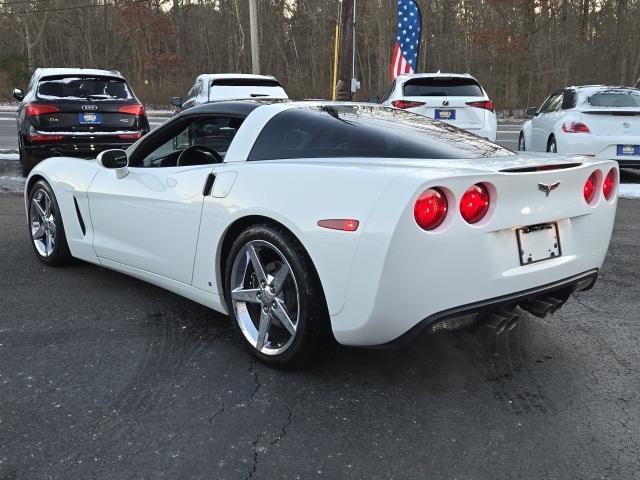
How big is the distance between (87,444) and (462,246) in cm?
170

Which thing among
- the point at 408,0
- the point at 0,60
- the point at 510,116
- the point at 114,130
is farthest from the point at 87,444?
the point at 0,60

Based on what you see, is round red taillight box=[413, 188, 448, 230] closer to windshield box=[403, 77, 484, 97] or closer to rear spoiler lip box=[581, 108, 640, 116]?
rear spoiler lip box=[581, 108, 640, 116]

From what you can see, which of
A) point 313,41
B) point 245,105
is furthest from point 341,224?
point 313,41

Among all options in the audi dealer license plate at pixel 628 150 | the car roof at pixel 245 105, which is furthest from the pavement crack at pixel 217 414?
the audi dealer license plate at pixel 628 150

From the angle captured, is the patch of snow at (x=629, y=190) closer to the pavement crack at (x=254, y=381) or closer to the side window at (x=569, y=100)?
the side window at (x=569, y=100)

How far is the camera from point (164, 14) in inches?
1766

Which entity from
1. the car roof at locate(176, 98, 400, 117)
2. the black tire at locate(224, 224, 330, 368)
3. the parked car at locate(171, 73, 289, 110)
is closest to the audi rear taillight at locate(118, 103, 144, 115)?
the parked car at locate(171, 73, 289, 110)

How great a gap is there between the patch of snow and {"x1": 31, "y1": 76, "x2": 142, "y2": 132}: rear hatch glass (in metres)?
7.11

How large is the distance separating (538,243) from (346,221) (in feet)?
3.04

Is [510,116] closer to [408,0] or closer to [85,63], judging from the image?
[408,0]

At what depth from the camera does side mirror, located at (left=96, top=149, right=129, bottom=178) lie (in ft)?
13.5

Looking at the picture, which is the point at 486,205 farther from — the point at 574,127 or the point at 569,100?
the point at 569,100

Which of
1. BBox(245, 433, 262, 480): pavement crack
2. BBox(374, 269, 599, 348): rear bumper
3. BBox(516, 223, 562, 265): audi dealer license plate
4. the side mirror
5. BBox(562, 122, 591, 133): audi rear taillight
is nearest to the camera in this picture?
BBox(245, 433, 262, 480): pavement crack

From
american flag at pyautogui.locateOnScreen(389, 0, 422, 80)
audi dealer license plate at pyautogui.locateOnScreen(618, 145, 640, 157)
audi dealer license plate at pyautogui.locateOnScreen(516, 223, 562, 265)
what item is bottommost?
audi dealer license plate at pyautogui.locateOnScreen(618, 145, 640, 157)
